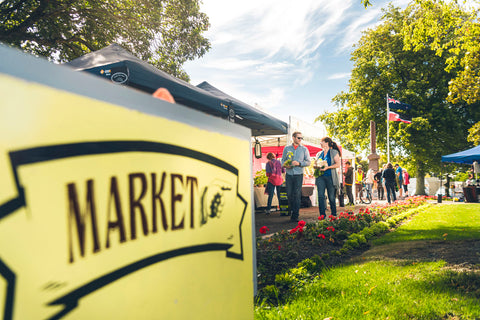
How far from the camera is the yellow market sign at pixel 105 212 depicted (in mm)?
672

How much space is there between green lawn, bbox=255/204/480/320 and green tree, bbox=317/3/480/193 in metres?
21.9

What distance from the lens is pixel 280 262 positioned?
367cm

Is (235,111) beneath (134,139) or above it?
above

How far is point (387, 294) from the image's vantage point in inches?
101

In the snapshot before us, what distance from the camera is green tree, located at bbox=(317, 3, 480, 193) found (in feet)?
77.8

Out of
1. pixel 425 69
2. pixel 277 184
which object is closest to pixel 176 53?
pixel 277 184

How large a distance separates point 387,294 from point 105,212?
8.01 feet

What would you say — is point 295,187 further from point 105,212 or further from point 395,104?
point 395,104

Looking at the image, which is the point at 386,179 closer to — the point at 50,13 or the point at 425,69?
the point at 50,13

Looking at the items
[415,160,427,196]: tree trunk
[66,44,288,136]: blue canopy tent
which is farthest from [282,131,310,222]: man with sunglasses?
[415,160,427,196]: tree trunk

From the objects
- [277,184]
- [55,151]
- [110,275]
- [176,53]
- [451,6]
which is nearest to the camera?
[55,151]

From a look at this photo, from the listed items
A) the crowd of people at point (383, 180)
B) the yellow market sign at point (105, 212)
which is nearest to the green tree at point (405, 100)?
the crowd of people at point (383, 180)

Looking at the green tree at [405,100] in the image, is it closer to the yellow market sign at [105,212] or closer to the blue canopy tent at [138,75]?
the blue canopy tent at [138,75]

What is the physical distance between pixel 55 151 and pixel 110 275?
0.34 meters
